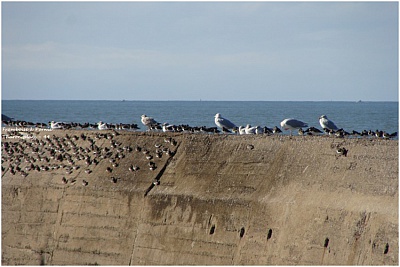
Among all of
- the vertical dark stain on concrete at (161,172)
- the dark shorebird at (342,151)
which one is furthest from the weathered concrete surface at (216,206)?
the dark shorebird at (342,151)

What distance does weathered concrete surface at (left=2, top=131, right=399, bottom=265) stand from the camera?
4116 centimetres

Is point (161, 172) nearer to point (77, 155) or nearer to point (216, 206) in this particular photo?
point (216, 206)

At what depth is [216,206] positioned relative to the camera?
150 feet

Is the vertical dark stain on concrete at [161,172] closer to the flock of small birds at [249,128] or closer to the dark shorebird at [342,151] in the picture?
the flock of small birds at [249,128]

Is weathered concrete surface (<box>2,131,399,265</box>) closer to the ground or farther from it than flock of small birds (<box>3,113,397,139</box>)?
closer to the ground

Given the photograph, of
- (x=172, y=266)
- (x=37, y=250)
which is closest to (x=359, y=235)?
(x=172, y=266)

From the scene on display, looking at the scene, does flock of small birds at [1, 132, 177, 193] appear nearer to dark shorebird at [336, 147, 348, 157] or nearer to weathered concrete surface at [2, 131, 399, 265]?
weathered concrete surface at [2, 131, 399, 265]

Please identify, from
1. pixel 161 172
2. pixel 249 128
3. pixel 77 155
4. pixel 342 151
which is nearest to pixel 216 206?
pixel 161 172

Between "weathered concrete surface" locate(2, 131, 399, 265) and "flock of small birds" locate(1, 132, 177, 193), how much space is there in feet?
0.64

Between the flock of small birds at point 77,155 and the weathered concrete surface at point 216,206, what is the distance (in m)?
0.19

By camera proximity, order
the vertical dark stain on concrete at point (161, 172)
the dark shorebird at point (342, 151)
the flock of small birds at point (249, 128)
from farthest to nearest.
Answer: the vertical dark stain on concrete at point (161, 172), the flock of small birds at point (249, 128), the dark shorebird at point (342, 151)

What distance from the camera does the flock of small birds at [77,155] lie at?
2084 inches

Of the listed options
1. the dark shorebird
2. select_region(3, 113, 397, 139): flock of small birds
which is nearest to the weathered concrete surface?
the dark shorebird

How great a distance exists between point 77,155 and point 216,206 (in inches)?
536
